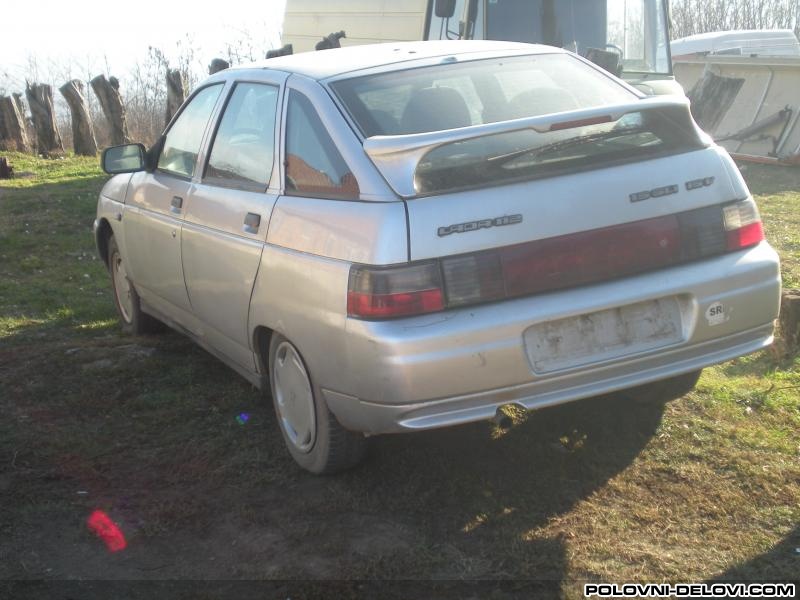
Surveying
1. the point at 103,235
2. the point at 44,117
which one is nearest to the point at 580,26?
the point at 103,235

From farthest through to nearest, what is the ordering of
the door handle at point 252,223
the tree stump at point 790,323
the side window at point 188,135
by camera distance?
the tree stump at point 790,323 → the side window at point 188,135 → the door handle at point 252,223

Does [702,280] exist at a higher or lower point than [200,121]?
lower

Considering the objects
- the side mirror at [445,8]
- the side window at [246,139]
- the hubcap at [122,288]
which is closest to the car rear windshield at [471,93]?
the side window at [246,139]

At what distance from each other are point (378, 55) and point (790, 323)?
2.93 meters

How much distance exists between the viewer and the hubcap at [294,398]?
4.41 metres

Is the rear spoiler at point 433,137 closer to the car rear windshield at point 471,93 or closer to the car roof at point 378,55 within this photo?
the car rear windshield at point 471,93

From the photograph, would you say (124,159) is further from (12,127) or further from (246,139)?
(12,127)

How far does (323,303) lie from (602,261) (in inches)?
41.9

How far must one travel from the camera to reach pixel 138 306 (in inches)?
270

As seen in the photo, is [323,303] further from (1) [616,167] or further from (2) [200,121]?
(2) [200,121]

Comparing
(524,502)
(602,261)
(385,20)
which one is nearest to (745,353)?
(602,261)

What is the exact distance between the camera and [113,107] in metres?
16.6

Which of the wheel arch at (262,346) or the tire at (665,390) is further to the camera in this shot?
the tire at (665,390)

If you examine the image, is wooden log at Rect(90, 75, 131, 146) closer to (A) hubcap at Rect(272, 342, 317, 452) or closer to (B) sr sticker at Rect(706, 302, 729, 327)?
(A) hubcap at Rect(272, 342, 317, 452)
